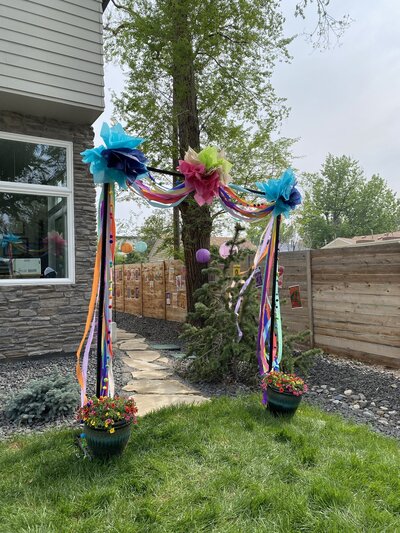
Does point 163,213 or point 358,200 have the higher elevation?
point 358,200

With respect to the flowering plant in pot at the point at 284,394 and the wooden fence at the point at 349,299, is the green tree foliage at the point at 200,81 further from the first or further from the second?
the flowering plant in pot at the point at 284,394

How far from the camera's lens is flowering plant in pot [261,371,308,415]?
2859 mm

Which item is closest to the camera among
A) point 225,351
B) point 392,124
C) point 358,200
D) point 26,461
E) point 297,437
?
point 26,461

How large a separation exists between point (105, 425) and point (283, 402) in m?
1.41

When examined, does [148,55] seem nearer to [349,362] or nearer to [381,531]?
[349,362]

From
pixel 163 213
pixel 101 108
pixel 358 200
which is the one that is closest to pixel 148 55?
pixel 101 108

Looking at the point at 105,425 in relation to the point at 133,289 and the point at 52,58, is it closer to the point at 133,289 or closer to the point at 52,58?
the point at 52,58

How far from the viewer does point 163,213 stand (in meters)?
8.53

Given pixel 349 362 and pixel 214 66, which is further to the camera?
pixel 214 66

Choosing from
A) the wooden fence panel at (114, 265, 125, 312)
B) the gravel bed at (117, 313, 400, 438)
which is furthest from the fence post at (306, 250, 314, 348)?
the wooden fence panel at (114, 265, 125, 312)

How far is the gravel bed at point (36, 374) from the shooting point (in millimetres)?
2887

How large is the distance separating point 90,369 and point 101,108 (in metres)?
3.27

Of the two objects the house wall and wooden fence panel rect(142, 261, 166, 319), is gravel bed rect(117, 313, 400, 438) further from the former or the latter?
wooden fence panel rect(142, 261, 166, 319)

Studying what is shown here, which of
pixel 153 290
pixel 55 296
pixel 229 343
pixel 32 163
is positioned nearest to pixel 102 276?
pixel 229 343
